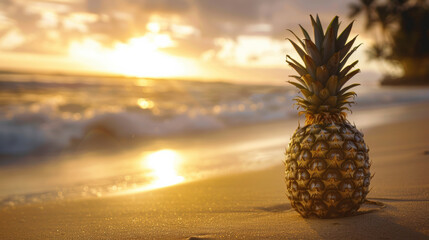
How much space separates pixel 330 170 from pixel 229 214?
941mm

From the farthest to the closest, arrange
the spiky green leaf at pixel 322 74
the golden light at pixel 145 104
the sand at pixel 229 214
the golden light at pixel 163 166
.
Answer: the golden light at pixel 145 104
the golden light at pixel 163 166
the spiky green leaf at pixel 322 74
the sand at pixel 229 214

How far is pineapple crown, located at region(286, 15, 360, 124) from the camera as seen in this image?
8.02 feet

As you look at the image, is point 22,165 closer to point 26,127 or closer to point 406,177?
point 26,127

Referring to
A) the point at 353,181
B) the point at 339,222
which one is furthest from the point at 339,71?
the point at 339,222

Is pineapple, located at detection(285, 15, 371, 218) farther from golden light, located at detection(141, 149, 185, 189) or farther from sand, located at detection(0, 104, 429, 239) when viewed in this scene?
golden light, located at detection(141, 149, 185, 189)

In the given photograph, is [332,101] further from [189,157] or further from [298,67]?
[189,157]

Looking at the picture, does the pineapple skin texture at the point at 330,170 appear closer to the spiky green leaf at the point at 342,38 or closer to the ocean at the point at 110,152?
the spiky green leaf at the point at 342,38

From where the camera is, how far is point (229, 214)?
9.89 feet

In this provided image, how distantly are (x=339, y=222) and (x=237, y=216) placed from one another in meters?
0.79

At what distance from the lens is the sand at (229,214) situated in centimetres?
233

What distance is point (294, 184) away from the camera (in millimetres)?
2533

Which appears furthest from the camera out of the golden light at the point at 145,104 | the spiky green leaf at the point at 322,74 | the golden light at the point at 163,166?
the golden light at the point at 145,104

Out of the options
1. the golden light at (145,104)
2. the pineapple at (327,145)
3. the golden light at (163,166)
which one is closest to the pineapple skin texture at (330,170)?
the pineapple at (327,145)

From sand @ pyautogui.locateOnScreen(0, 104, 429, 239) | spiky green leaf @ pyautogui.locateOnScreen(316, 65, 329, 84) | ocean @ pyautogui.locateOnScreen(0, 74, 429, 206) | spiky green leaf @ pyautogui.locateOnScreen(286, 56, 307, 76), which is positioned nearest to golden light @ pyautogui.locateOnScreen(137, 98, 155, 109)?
ocean @ pyautogui.locateOnScreen(0, 74, 429, 206)
